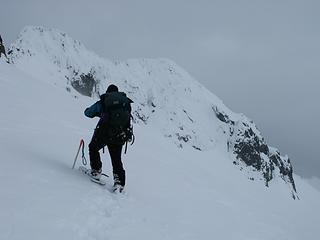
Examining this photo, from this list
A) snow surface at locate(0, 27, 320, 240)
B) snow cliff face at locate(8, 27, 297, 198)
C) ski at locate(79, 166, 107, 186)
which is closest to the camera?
snow surface at locate(0, 27, 320, 240)

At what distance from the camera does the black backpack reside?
8836 millimetres

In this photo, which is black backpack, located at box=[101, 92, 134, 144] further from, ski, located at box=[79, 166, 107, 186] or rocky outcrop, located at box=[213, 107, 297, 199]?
rocky outcrop, located at box=[213, 107, 297, 199]

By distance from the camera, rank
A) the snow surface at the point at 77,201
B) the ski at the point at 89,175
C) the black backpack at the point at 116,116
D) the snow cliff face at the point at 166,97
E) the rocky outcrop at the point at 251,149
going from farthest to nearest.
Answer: the rocky outcrop at the point at 251,149 < the snow cliff face at the point at 166,97 < the ski at the point at 89,175 < the black backpack at the point at 116,116 < the snow surface at the point at 77,201

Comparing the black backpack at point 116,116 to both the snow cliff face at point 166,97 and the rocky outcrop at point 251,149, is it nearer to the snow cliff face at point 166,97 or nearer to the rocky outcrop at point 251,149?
the snow cliff face at point 166,97

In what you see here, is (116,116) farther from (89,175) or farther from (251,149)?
(251,149)

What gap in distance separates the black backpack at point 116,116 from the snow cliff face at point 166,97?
227ft

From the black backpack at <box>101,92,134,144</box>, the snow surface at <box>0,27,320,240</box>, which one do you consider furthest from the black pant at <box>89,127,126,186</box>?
the snow surface at <box>0,27,320,240</box>

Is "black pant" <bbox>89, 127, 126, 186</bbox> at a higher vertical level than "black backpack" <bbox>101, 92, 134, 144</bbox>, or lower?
lower

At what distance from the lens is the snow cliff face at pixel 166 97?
92250 millimetres

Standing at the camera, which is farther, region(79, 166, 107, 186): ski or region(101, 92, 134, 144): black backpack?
region(79, 166, 107, 186): ski

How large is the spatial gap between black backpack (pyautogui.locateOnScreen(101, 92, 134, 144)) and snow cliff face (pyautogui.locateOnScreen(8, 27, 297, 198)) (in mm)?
69235

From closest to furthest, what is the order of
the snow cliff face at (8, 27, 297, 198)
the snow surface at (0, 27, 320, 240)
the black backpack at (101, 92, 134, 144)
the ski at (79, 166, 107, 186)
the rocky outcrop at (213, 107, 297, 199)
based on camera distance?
the snow surface at (0, 27, 320, 240) → the black backpack at (101, 92, 134, 144) → the ski at (79, 166, 107, 186) → the snow cliff face at (8, 27, 297, 198) → the rocky outcrop at (213, 107, 297, 199)

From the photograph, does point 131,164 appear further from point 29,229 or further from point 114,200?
point 29,229

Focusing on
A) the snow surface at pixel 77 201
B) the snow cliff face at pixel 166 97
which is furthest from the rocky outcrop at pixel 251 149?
the snow surface at pixel 77 201
